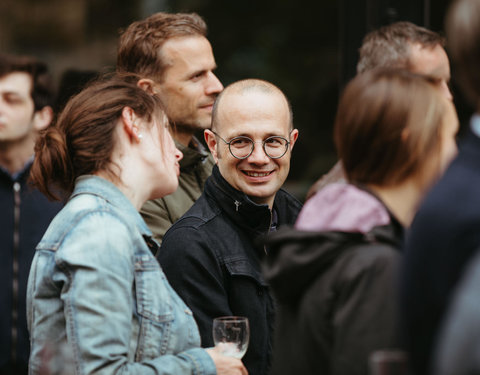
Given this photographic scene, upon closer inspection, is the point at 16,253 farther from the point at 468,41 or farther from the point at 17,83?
the point at 468,41

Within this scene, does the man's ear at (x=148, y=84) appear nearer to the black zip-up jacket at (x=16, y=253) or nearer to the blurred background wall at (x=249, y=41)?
the black zip-up jacket at (x=16, y=253)

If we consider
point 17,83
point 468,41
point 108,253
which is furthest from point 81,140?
point 17,83

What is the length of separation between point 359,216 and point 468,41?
540 mm

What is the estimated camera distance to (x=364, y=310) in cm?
184

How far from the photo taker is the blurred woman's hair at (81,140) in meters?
2.61

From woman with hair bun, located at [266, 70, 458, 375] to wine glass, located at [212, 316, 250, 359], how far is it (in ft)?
1.85

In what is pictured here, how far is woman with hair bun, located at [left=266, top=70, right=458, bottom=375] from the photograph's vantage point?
6.25 ft

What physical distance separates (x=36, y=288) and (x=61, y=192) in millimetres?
444

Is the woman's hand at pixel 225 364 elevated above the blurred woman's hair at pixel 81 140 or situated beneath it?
situated beneath

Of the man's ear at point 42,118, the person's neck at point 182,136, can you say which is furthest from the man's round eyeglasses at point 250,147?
the man's ear at point 42,118

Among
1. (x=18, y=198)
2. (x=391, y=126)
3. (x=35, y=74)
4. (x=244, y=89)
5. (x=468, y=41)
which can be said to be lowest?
(x=18, y=198)

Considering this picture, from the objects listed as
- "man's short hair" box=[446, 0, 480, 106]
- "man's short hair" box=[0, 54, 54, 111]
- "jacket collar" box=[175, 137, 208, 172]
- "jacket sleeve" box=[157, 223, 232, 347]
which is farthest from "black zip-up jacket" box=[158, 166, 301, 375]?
"man's short hair" box=[0, 54, 54, 111]

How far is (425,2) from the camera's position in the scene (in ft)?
15.4

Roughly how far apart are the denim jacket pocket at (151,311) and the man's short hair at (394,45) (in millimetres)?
1613
